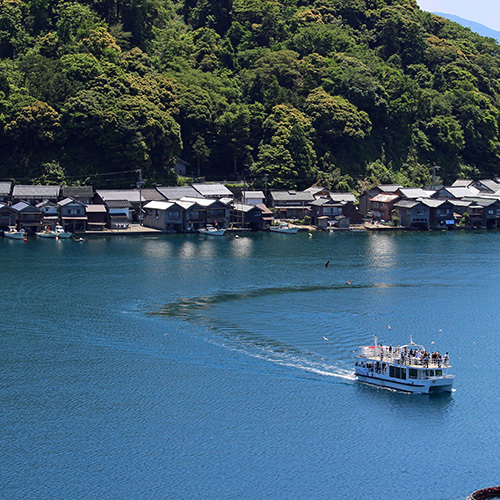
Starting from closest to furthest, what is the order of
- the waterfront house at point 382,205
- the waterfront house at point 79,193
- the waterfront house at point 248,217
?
the waterfront house at point 79,193, the waterfront house at point 248,217, the waterfront house at point 382,205

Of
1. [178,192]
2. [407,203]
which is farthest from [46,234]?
[407,203]

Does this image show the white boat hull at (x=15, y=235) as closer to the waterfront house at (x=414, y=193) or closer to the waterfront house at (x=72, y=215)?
the waterfront house at (x=72, y=215)

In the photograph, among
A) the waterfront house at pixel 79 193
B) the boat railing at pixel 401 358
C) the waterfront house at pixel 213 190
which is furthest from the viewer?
the waterfront house at pixel 213 190

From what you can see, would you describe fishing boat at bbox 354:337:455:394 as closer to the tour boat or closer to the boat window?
the boat window

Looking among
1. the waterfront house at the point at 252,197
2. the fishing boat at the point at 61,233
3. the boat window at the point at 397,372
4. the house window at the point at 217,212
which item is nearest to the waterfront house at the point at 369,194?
the waterfront house at the point at 252,197

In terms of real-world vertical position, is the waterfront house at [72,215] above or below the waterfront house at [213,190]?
below

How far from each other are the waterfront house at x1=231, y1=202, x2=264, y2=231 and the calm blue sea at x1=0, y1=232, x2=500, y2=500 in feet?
61.8

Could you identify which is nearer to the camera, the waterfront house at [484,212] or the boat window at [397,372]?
the boat window at [397,372]

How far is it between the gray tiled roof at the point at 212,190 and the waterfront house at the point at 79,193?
33.8 ft

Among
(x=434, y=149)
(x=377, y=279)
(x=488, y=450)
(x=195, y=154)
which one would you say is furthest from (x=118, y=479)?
(x=434, y=149)

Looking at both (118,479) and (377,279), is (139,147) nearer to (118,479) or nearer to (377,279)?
(377,279)

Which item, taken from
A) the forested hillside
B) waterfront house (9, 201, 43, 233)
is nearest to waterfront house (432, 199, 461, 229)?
the forested hillside

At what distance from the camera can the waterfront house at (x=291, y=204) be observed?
74.9m

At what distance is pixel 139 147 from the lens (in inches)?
2827
